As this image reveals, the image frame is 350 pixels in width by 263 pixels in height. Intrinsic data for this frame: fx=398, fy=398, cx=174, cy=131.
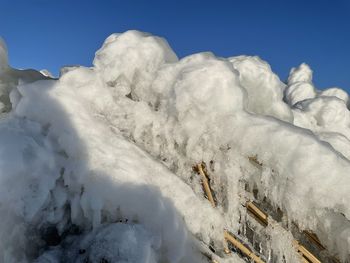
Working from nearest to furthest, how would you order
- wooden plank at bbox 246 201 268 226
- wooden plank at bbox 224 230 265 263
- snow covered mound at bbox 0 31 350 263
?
snow covered mound at bbox 0 31 350 263 < wooden plank at bbox 224 230 265 263 < wooden plank at bbox 246 201 268 226

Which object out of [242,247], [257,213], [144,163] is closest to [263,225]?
[257,213]

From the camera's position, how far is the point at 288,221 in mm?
2822

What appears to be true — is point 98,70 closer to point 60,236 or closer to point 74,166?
point 74,166

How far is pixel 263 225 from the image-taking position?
2.94 meters

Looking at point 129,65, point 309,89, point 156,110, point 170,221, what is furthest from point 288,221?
point 309,89

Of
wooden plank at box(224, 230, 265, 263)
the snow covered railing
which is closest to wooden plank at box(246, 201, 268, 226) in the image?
the snow covered railing

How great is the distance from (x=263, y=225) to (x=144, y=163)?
99 cm

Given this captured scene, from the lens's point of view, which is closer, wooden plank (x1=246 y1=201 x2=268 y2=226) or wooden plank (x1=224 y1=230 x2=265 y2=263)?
wooden plank (x1=224 y1=230 x2=265 y2=263)

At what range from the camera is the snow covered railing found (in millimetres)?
2715

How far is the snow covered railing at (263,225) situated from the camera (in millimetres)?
2715

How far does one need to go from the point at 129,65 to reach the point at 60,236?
5.85ft

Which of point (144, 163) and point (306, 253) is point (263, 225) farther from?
point (144, 163)

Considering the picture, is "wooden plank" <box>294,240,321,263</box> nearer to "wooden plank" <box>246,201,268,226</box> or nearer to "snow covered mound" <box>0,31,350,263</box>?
"snow covered mound" <box>0,31,350,263</box>

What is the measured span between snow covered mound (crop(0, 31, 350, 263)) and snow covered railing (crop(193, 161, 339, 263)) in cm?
5
